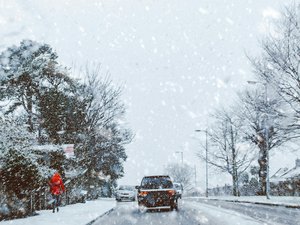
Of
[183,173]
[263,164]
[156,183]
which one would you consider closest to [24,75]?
[156,183]

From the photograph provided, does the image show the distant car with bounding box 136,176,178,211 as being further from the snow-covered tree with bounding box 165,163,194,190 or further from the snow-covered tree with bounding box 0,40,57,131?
the snow-covered tree with bounding box 165,163,194,190

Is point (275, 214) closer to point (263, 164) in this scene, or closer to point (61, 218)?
point (61, 218)

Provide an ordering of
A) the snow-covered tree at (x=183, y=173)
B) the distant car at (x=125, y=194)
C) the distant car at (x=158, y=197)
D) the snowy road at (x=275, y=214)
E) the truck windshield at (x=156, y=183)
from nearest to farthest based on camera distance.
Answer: the snowy road at (x=275, y=214) < the distant car at (x=158, y=197) < the truck windshield at (x=156, y=183) < the distant car at (x=125, y=194) < the snow-covered tree at (x=183, y=173)

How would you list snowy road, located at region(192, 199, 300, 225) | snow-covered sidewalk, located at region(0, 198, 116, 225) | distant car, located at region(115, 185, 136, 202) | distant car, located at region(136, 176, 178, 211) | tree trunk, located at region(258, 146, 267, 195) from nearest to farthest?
snow-covered sidewalk, located at region(0, 198, 116, 225), snowy road, located at region(192, 199, 300, 225), distant car, located at region(136, 176, 178, 211), distant car, located at region(115, 185, 136, 202), tree trunk, located at region(258, 146, 267, 195)

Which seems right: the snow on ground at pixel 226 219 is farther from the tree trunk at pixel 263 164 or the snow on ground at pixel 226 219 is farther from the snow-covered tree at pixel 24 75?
the tree trunk at pixel 263 164

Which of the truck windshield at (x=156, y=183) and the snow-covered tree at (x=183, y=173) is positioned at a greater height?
the snow-covered tree at (x=183, y=173)

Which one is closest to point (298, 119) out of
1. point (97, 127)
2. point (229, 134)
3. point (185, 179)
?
point (97, 127)

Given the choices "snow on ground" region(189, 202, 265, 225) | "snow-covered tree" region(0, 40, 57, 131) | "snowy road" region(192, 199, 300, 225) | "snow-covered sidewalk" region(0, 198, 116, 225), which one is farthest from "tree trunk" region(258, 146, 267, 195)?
"snow on ground" region(189, 202, 265, 225)

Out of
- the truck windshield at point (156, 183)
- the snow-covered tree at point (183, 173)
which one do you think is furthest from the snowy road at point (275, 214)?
the snow-covered tree at point (183, 173)

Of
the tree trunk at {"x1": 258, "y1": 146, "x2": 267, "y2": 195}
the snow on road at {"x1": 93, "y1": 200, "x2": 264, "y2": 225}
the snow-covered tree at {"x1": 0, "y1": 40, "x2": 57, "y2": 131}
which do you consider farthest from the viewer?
the tree trunk at {"x1": 258, "y1": 146, "x2": 267, "y2": 195}

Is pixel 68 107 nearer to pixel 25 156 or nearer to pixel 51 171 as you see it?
pixel 51 171

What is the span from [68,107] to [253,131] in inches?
926

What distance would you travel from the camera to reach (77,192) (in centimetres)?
3559

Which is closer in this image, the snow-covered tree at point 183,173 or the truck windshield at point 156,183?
the truck windshield at point 156,183
